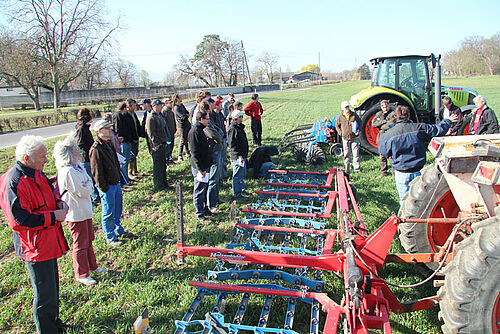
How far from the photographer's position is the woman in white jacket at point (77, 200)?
12.8 ft

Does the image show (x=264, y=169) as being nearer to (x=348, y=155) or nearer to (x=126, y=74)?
(x=348, y=155)

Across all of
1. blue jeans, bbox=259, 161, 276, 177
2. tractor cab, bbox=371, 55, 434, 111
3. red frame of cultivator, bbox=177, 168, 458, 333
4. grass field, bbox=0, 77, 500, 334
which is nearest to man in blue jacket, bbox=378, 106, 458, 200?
Result: grass field, bbox=0, 77, 500, 334

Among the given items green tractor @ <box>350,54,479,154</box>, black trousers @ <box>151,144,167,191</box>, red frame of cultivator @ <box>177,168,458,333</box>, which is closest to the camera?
red frame of cultivator @ <box>177,168,458,333</box>

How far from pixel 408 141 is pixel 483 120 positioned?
14.3 ft

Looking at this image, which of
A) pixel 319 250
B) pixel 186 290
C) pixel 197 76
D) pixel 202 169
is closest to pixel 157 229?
pixel 202 169

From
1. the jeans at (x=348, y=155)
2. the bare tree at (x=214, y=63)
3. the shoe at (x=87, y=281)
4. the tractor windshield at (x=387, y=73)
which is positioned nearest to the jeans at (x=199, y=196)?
the shoe at (x=87, y=281)

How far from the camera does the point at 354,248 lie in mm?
3070

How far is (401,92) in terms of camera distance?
9570 mm

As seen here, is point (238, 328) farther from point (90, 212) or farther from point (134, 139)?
point (134, 139)

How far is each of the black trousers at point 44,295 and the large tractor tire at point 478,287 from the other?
11.6 ft

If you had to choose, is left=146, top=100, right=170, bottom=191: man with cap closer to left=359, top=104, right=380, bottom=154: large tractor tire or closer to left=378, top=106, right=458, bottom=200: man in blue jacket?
left=378, top=106, right=458, bottom=200: man in blue jacket

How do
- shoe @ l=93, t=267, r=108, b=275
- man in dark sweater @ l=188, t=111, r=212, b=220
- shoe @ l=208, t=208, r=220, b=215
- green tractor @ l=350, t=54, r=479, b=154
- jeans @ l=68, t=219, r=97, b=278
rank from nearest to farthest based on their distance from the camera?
jeans @ l=68, t=219, r=97, b=278 < shoe @ l=93, t=267, r=108, b=275 < man in dark sweater @ l=188, t=111, r=212, b=220 < shoe @ l=208, t=208, r=220, b=215 < green tractor @ l=350, t=54, r=479, b=154

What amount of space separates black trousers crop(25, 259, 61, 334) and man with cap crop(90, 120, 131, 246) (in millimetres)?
1788

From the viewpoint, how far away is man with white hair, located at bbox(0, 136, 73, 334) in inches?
119
